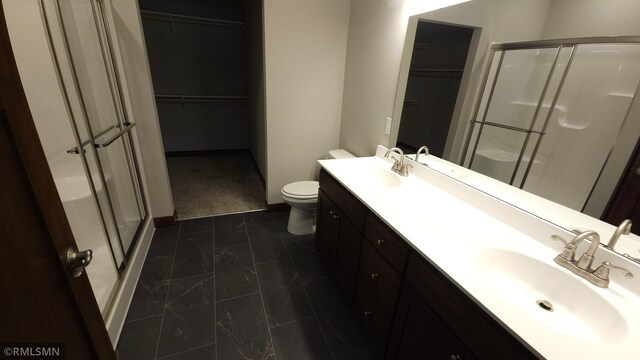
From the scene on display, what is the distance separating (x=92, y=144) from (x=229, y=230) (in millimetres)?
1270

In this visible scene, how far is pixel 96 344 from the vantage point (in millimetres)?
782

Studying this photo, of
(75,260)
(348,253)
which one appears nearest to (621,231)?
(348,253)

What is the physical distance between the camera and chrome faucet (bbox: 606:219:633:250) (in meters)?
0.84

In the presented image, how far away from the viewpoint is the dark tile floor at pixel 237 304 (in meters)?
1.46

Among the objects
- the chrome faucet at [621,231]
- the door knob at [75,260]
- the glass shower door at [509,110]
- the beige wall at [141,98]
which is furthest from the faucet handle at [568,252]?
the beige wall at [141,98]

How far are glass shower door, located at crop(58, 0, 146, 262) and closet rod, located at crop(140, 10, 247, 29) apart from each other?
2088 mm

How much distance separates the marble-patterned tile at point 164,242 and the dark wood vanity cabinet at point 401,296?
1.37 m

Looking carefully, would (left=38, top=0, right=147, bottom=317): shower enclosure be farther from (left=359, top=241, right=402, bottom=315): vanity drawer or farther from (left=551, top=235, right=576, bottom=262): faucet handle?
(left=551, top=235, right=576, bottom=262): faucet handle

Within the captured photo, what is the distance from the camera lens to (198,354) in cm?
141

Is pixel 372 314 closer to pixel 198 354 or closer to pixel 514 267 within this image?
pixel 514 267

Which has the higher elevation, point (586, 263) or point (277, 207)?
point (586, 263)

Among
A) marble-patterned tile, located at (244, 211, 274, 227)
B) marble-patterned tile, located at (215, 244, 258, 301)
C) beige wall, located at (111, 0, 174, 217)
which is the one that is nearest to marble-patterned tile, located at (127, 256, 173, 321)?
marble-patterned tile, located at (215, 244, 258, 301)

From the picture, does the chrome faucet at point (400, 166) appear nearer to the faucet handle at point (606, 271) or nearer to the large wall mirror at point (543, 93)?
the large wall mirror at point (543, 93)

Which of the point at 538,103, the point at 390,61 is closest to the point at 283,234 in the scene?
the point at 390,61
